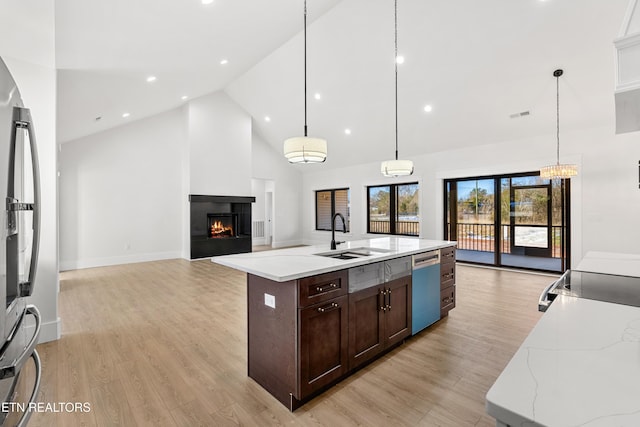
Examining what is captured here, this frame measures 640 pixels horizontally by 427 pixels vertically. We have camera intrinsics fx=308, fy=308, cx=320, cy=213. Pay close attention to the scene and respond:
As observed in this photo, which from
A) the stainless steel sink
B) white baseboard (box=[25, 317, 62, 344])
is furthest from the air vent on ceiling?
white baseboard (box=[25, 317, 62, 344])

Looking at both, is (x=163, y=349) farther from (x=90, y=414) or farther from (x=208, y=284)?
(x=208, y=284)

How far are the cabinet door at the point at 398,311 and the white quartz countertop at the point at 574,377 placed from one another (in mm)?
1611

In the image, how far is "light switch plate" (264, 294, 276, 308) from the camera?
2.15 meters

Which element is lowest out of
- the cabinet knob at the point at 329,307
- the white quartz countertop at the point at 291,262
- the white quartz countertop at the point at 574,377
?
the cabinet knob at the point at 329,307

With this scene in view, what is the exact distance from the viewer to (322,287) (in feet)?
7.04

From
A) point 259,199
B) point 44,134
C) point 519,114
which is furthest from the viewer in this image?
point 259,199

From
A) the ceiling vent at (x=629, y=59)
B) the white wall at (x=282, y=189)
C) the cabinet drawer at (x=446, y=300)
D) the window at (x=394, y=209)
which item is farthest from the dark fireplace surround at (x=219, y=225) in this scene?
the ceiling vent at (x=629, y=59)

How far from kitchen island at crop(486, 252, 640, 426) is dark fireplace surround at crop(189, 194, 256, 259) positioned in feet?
24.9

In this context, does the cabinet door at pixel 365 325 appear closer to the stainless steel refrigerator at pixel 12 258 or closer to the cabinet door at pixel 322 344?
the cabinet door at pixel 322 344

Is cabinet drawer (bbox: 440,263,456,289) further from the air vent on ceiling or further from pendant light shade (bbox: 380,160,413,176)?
the air vent on ceiling

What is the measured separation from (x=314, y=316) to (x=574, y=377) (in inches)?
58.5

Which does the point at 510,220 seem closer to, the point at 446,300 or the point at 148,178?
the point at 446,300

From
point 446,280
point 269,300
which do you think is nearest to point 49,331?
point 269,300

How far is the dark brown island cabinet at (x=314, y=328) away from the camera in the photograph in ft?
6.64
